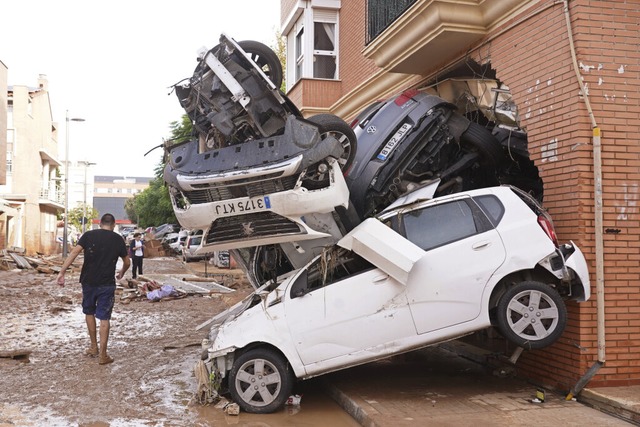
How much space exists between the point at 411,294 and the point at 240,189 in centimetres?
208

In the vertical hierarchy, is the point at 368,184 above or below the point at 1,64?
below

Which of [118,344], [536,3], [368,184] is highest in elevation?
[536,3]

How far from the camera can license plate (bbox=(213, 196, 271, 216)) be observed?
253 inches

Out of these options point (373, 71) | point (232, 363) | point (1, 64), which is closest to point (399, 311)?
point (232, 363)

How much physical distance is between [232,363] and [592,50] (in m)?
4.74

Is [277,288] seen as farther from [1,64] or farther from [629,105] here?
[1,64]

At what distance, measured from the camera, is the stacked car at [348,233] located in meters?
5.72

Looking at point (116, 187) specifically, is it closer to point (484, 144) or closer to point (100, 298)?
point (100, 298)

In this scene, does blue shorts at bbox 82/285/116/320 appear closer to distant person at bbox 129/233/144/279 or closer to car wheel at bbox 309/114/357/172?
car wheel at bbox 309/114/357/172

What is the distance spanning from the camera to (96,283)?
8.34 metres

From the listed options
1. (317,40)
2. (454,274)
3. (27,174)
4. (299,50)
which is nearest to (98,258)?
(454,274)

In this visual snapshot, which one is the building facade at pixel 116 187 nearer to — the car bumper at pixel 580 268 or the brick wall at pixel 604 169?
the brick wall at pixel 604 169

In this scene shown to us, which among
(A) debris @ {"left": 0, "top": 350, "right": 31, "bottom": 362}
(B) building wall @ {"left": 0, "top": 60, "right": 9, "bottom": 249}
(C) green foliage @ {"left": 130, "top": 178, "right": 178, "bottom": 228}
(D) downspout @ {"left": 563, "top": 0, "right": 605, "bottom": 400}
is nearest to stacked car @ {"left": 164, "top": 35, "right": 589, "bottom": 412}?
(D) downspout @ {"left": 563, "top": 0, "right": 605, "bottom": 400}

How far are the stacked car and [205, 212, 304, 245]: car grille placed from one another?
14 millimetres
